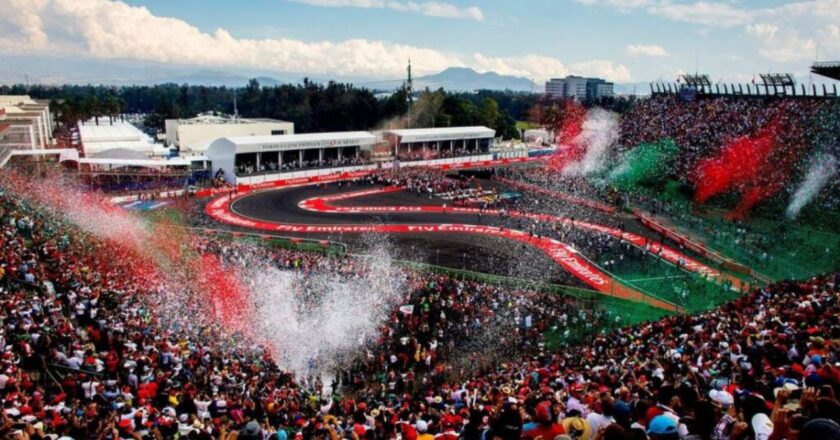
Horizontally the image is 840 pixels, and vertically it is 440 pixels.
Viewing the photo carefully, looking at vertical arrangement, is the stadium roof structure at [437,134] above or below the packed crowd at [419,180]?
above

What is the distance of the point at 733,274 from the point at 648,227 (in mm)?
12789

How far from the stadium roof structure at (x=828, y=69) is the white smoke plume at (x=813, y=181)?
235 inches

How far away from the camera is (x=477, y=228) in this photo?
39.0 m

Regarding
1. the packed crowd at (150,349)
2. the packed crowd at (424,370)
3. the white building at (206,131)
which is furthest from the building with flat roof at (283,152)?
the packed crowd at (424,370)

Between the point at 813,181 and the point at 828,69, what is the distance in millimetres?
9066

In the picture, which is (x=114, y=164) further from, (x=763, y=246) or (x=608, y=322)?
(x=763, y=246)

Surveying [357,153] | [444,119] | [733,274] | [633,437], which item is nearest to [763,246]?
[733,274]

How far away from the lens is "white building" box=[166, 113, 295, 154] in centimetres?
7081

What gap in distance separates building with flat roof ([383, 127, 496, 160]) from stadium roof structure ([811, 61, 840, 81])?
129ft

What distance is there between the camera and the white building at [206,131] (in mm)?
70812

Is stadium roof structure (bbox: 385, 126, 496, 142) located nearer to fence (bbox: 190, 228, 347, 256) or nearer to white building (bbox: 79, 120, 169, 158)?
white building (bbox: 79, 120, 169, 158)

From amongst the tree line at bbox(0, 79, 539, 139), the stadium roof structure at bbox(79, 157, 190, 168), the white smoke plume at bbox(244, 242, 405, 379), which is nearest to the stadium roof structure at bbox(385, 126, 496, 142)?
the tree line at bbox(0, 79, 539, 139)

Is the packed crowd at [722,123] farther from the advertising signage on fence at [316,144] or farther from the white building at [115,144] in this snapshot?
the white building at [115,144]

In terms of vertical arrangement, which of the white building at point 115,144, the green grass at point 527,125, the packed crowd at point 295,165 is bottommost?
the packed crowd at point 295,165
